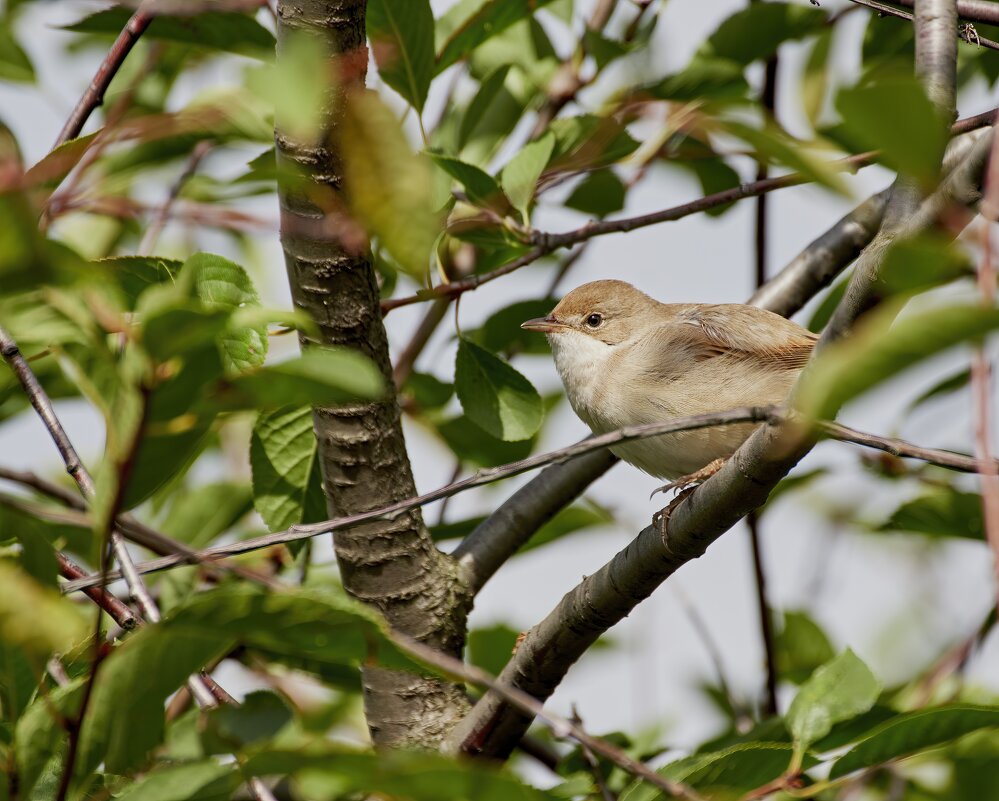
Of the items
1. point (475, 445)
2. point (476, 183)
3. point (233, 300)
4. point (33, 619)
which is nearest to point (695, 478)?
point (475, 445)

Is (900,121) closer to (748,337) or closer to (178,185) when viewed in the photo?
(748,337)

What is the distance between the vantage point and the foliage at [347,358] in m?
1.49

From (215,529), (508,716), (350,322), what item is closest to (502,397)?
(350,322)

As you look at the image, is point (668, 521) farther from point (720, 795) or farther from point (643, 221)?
point (643, 221)

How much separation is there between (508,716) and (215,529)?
56.2 inches

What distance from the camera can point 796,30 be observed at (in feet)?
12.2

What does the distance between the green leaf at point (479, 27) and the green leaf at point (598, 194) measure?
2.49 ft

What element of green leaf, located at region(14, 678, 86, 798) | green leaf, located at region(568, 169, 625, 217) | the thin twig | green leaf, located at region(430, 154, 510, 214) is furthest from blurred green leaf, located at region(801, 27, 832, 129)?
green leaf, located at region(14, 678, 86, 798)

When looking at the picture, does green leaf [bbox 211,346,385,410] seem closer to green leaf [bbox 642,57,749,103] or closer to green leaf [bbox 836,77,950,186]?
green leaf [bbox 836,77,950,186]

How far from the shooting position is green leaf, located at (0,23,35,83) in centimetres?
369

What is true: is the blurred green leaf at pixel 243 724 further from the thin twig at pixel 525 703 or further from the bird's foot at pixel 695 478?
the bird's foot at pixel 695 478

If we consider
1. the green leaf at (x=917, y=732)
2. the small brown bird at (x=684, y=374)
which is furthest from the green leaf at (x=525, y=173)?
the green leaf at (x=917, y=732)

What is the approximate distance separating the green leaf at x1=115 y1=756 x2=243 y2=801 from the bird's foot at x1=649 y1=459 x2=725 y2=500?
242 centimetres

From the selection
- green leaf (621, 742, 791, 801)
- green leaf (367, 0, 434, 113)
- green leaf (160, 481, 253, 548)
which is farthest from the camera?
green leaf (160, 481, 253, 548)
